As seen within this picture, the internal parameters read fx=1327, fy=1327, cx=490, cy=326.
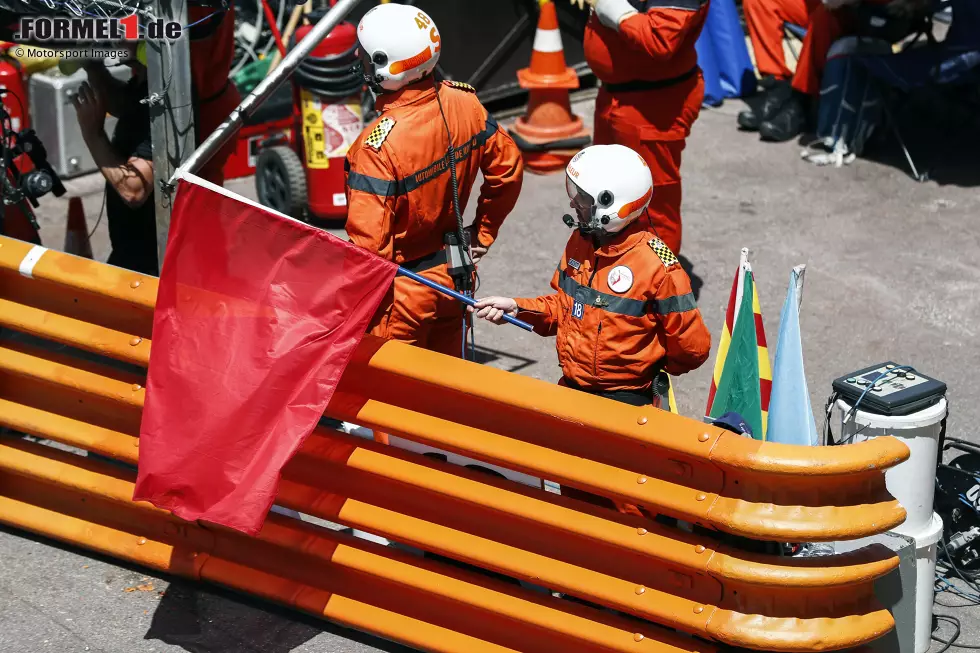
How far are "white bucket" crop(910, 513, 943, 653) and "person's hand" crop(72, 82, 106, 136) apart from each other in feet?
12.4

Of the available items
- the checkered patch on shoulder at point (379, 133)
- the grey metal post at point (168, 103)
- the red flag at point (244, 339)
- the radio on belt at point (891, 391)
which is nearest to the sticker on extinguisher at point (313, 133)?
the grey metal post at point (168, 103)

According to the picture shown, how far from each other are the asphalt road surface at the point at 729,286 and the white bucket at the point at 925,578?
8.7 inches

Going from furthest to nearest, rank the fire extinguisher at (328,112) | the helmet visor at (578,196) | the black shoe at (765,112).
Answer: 1. the black shoe at (765,112)
2. the fire extinguisher at (328,112)
3. the helmet visor at (578,196)

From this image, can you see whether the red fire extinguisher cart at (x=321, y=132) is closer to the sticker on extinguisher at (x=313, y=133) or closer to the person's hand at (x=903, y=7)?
the sticker on extinguisher at (x=313, y=133)

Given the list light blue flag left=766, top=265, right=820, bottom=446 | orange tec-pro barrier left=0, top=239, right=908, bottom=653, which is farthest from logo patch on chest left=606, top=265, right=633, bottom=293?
light blue flag left=766, top=265, right=820, bottom=446

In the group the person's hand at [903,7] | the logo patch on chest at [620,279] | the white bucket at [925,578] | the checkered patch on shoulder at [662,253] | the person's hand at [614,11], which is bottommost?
the white bucket at [925,578]

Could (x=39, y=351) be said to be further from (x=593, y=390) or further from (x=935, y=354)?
(x=935, y=354)

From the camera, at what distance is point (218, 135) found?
491cm

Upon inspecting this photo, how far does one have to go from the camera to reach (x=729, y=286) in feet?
24.0

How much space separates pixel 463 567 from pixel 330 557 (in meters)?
0.46

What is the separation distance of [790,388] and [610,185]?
1.06m

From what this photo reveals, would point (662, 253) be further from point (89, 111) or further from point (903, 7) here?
point (903, 7)

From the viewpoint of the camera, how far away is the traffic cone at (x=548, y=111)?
8961 mm

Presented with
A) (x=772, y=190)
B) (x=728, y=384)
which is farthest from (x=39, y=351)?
(x=772, y=190)
